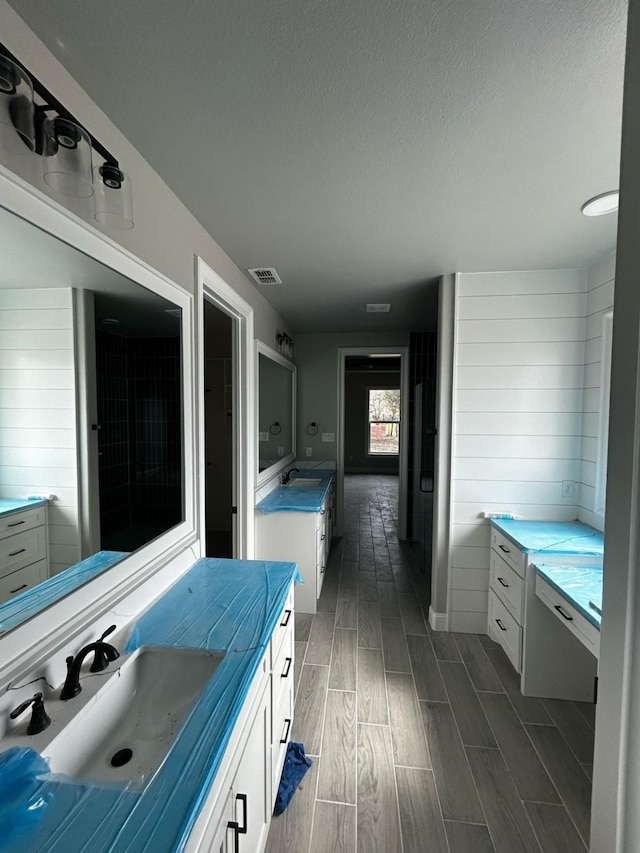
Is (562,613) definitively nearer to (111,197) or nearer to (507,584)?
(507,584)

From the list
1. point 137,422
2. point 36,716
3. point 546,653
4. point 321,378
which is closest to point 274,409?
point 321,378

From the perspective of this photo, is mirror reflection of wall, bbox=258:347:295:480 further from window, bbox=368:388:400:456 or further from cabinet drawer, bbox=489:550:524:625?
window, bbox=368:388:400:456

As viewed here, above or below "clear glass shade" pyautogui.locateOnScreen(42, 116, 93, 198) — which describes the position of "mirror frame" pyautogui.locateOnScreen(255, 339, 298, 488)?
below

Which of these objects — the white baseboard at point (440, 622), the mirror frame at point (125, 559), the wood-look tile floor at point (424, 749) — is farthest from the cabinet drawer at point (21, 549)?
the white baseboard at point (440, 622)

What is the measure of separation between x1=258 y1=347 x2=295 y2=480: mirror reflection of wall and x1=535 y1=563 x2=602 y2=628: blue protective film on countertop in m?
2.09

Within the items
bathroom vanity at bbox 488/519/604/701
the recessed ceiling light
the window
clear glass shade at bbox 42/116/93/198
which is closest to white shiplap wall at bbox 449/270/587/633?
bathroom vanity at bbox 488/519/604/701

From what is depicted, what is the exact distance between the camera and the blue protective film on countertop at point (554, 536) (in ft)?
6.64

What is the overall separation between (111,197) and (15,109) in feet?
0.83

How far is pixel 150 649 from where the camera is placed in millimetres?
1114

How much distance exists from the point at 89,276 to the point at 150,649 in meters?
1.17

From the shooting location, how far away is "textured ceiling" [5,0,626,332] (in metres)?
0.87

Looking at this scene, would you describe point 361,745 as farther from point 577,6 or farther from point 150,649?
point 577,6

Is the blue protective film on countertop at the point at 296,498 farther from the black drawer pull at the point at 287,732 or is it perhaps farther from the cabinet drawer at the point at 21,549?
the cabinet drawer at the point at 21,549

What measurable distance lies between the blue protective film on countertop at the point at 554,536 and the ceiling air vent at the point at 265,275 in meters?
2.33
